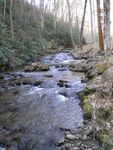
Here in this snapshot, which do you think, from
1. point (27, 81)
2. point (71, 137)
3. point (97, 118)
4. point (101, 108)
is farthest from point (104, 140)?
point (27, 81)

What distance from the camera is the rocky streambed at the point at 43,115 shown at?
582 centimetres

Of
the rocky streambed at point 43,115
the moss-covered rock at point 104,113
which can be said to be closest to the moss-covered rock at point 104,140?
the rocky streambed at point 43,115

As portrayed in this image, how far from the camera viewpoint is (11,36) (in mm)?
18875

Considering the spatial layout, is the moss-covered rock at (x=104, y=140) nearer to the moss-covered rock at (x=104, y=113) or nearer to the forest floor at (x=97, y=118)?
the forest floor at (x=97, y=118)

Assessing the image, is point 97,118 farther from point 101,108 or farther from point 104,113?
point 101,108

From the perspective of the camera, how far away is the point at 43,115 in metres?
7.61

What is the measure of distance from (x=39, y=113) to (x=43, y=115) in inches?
8.9

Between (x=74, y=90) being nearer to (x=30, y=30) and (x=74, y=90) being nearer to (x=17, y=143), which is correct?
(x=17, y=143)

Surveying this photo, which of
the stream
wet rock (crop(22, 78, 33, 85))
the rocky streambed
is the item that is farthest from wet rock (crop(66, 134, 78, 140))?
wet rock (crop(22, 78, 33, 85))

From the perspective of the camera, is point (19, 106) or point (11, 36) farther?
point (11, 36)

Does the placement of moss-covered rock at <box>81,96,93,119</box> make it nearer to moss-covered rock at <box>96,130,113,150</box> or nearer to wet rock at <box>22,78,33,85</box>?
moss-covered rock at <box>96,130,113,150</box>

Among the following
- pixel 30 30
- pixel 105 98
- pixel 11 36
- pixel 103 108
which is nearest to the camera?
pixel 103 108

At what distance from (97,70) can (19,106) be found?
4118mm

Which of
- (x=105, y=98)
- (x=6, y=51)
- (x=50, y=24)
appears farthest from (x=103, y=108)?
(x=50, y=24)
